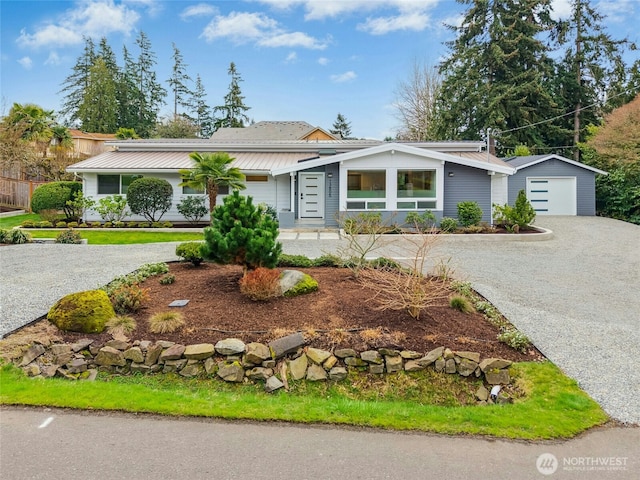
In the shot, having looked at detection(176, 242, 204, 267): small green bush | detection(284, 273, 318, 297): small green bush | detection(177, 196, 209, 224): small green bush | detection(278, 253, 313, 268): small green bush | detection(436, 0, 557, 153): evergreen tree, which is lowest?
detection(284, 273, 318, 297): small green bush

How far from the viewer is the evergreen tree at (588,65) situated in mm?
30922

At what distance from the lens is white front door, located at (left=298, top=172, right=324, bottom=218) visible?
56.8 ft

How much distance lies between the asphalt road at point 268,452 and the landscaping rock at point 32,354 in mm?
1173

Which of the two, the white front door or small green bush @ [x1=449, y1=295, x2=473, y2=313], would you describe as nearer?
small green bush @ [x1=449, y1=295, x2=473, y2=313]

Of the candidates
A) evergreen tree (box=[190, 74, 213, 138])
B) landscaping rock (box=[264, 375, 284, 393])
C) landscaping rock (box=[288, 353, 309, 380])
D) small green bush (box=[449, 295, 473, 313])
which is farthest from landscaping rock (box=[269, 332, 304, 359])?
evergreen tree (box=[190, 74, 213, 138])

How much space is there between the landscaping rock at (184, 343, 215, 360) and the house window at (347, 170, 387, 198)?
39.5 feet

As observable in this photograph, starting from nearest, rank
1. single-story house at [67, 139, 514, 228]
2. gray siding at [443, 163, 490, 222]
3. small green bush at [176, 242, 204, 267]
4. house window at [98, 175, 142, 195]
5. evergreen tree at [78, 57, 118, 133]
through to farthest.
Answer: small green bush at [176, 242, 204, 267], single-story house at [67, 139, 514, 228], gray siding at [443, 163, 490, 222], house window at [98, 175, 142, 195], evergreen tree at [78, 57, 118, 133]

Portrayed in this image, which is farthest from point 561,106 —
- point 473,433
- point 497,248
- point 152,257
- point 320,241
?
point 473,433

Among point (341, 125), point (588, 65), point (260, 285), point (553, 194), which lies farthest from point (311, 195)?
point (341, 125)

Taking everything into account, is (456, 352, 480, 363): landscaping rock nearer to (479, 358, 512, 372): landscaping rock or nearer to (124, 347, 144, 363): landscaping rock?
(479, 358, 512, 372): landscaping rock

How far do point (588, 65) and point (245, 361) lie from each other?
36621 millimetres

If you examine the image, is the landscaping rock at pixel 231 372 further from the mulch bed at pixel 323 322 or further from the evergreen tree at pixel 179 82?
the evergreen tree at pixel 179 82

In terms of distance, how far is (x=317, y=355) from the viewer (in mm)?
4668

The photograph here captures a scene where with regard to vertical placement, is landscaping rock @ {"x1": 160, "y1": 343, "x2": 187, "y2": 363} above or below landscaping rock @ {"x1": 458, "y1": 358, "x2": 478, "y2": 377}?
above
